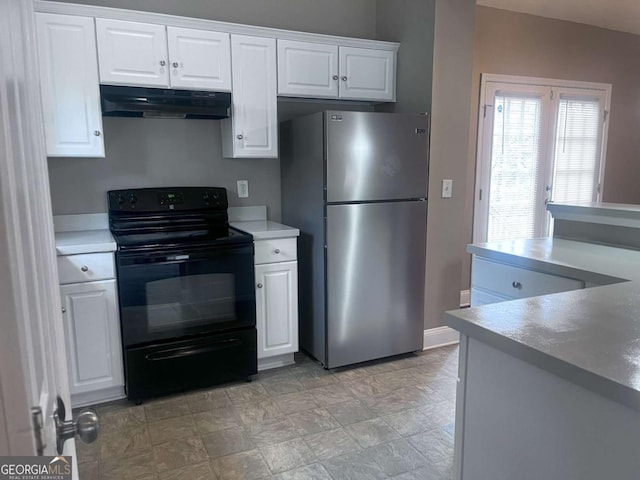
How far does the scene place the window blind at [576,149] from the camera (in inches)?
179

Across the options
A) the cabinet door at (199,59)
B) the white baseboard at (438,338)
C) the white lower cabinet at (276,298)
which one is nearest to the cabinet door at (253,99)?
the cabinet door at (199,59)

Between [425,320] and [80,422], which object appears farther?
[425,320]

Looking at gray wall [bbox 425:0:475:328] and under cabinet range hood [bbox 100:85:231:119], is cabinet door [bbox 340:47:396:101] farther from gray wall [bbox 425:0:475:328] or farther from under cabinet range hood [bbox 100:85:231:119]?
under cabinet range hood [bbox 100:85:231:119]

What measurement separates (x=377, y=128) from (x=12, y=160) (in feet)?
8.37

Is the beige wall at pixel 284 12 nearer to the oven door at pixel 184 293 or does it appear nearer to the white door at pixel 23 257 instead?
the oven door at pixel 184 293

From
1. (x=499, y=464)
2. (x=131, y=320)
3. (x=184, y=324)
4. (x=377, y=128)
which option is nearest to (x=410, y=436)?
(x=499, y=464)

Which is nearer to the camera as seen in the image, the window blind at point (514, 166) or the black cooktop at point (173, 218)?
the black cooktop at point (173, 218)

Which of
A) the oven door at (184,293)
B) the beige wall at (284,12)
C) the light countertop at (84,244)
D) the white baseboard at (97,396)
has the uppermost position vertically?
the beige wall at (284,12)

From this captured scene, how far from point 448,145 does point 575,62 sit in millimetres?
2254

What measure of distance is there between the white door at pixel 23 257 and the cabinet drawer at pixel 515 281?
1.94m

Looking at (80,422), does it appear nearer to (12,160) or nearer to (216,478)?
(12,160)

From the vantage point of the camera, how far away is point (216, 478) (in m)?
2.02

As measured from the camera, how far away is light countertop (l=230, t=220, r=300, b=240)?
286 centimetres

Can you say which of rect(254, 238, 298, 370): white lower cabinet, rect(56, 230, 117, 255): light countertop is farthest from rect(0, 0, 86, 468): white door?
rect(254, 238, 298, 370): white lower cabinet
